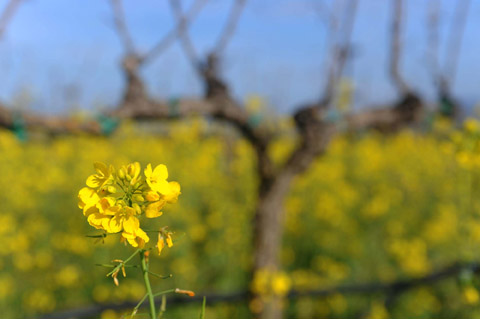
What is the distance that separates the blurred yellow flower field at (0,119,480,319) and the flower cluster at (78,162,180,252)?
4.57ft

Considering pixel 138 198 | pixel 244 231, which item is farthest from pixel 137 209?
pixel 244 231

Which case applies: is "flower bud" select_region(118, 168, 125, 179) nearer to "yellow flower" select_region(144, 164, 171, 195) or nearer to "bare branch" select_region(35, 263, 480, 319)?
"yellow flower" select_region(144, 164, 171, 195)

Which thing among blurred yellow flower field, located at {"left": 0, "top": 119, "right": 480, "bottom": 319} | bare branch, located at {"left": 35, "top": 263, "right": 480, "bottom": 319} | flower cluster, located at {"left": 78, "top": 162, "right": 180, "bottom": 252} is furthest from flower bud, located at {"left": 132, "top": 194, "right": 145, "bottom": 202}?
bare branch, located at {"left": 35, "top": 263, "right": 480, "bottom": 319}

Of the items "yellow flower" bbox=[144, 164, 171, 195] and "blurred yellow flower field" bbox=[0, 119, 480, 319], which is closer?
"yellow flower" bbox=[144, 164, 171, 195]

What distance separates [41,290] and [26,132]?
159cm

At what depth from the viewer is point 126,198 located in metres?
0.53

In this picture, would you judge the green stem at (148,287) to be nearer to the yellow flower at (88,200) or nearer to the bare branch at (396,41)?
the yellow flower at (88,200)

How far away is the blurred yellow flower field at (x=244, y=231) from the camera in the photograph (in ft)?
10.0

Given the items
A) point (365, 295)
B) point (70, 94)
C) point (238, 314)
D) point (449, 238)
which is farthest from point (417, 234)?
point (70, 94)

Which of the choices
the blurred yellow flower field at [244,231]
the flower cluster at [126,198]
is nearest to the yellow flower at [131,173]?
the flower cluster at [126,198]

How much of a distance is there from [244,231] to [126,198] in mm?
3126

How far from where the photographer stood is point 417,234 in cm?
444

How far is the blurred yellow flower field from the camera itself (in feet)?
10.0

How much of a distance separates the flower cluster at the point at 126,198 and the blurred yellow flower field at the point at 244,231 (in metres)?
1.39
